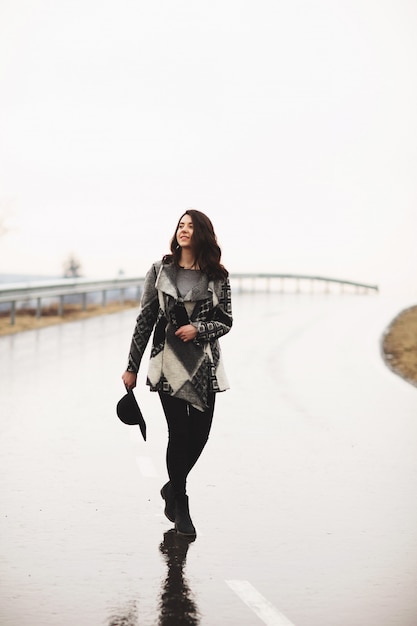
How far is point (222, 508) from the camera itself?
8.88 meters

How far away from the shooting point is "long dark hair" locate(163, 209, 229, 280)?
787 centimetres

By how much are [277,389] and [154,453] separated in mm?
5600

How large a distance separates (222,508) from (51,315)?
24.0 meters

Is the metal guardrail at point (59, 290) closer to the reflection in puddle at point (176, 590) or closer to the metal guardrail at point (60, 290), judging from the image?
the metal guardrail at point (60, 290)

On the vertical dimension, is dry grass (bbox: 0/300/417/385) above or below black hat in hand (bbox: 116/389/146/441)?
below

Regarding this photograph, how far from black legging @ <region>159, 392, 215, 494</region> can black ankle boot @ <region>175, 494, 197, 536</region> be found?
5 cm

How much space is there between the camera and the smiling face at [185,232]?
25.9ft

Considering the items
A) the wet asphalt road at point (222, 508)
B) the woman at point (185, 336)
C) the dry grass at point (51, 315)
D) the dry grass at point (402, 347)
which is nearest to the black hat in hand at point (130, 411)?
the woman at point (185, 336)

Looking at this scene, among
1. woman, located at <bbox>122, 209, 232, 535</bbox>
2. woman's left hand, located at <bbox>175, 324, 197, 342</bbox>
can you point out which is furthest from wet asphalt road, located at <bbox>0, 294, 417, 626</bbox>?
woman's left hand, located at <bbox>175, 324, 197, 342</bbox>

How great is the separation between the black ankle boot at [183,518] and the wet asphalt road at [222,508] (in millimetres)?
67

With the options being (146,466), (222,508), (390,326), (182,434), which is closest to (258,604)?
(182,434)

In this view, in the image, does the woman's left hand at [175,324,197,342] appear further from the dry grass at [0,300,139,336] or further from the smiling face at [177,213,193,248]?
the dry grass at [0,300,139,336]

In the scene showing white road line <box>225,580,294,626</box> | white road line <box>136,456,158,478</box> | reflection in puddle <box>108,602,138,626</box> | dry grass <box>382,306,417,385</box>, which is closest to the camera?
reflection in puddle <box>108,602,138,626</box>

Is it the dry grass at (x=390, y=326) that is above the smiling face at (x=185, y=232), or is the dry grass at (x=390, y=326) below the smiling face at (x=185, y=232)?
below
